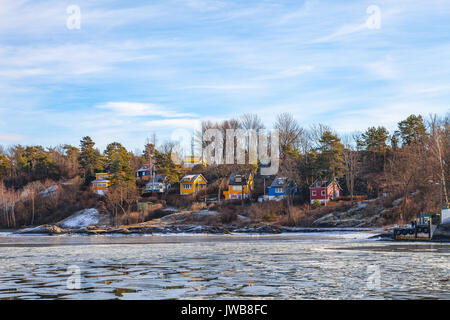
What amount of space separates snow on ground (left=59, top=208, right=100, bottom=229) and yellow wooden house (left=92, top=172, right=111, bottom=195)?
9.21 m

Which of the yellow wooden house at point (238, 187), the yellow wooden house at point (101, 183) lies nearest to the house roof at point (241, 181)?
the yellow wooden house at point (238, 187)

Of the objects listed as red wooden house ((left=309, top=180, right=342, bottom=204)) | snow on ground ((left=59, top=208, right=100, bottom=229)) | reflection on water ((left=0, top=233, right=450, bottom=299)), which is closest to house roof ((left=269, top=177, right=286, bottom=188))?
red wooden house ((left=309, top=180, right=342, bottom=204))

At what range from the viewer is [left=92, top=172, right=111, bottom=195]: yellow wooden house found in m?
105

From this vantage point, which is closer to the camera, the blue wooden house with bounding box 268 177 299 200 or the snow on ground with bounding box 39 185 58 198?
the blue wooden house with bounding box 268 177 299 200

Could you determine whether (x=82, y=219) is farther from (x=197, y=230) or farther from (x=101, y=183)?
(x=197, y=230)

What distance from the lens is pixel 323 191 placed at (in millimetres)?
87312

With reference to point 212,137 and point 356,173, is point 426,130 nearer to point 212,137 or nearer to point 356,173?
point 356,173

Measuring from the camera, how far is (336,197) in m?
89.6

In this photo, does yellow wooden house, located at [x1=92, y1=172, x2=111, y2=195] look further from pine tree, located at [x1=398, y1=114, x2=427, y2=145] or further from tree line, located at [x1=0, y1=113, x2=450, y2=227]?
pine tree, located at [x1=398, y1=114, x2=427, y2=145]

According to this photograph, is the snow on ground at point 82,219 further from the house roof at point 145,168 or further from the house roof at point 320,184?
the house roof at point 320,184

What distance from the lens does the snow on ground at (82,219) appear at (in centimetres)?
8994

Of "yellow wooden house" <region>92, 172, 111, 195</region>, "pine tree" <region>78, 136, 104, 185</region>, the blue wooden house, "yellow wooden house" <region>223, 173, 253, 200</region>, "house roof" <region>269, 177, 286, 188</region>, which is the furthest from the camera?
"pine tree" <region>78, 136, 104, 185</region>
